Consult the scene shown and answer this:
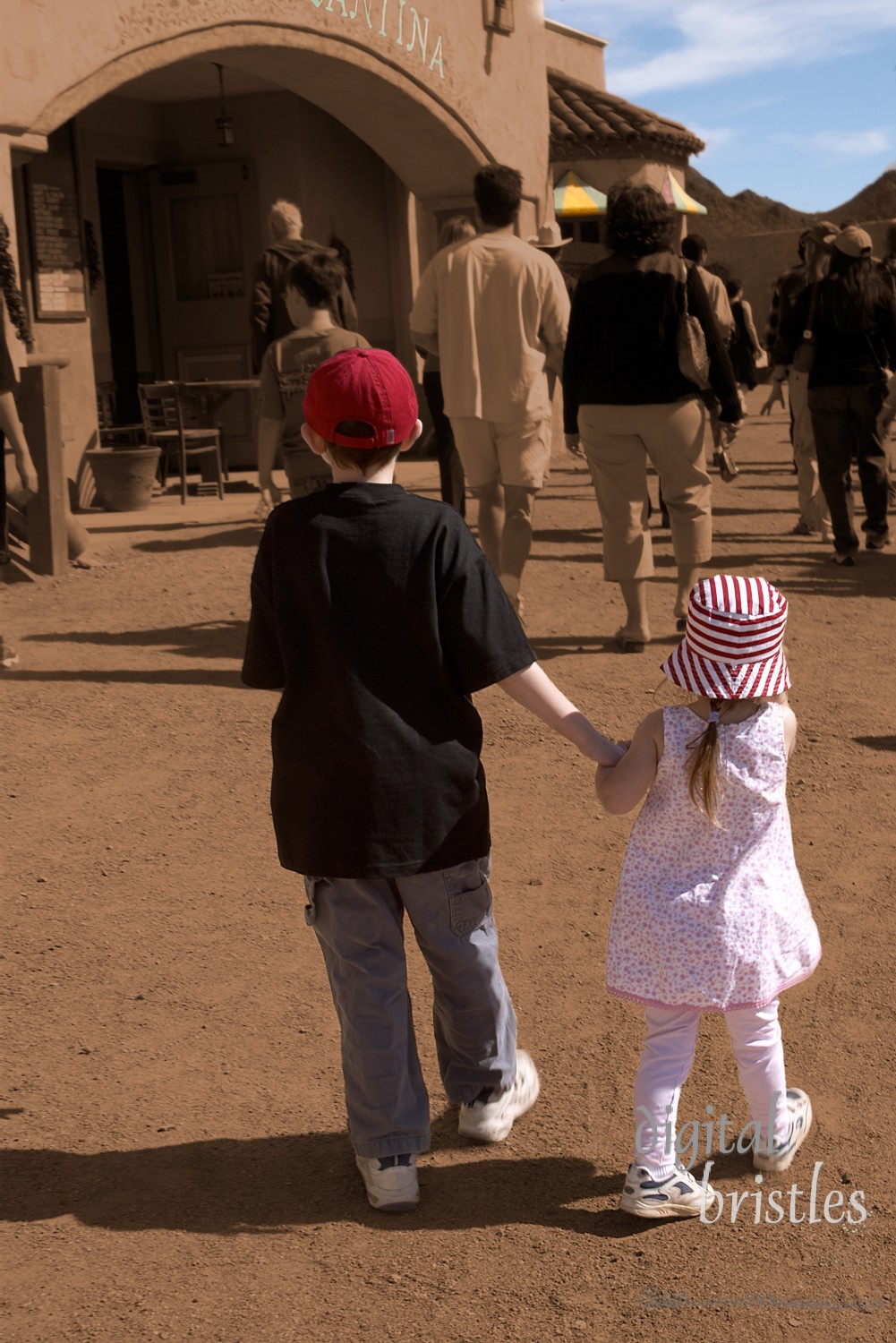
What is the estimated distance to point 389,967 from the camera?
2686mm

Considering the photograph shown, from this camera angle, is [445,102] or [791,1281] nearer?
[791,1281]

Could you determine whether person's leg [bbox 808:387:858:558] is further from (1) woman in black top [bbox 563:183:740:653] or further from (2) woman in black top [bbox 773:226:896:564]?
(1) woman in black top [bbox 563:183:740:653]

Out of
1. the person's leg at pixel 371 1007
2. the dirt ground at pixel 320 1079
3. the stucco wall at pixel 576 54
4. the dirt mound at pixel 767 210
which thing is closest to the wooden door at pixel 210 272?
the dirt ground at pixel 320 1079

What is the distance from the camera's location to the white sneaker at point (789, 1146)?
275 cm

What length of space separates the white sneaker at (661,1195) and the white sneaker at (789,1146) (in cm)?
17

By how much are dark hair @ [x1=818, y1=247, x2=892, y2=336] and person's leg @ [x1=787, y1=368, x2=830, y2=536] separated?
29.9 inches

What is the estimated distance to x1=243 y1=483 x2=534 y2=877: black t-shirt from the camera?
2559 millimetres

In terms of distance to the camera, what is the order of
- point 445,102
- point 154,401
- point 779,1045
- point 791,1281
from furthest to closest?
1. point 154,401
2. point 445,102
3. point 779,1045
4. point 791,1281

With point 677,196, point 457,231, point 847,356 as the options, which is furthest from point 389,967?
point 677,196

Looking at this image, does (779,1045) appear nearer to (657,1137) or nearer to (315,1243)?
(657,1137)

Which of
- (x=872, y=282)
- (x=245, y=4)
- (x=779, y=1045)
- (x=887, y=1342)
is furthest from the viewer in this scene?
(x=245, y=4)

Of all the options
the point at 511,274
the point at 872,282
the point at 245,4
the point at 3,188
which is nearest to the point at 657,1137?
the point at 511,274

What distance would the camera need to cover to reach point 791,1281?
245 cm

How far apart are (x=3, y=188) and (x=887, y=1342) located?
7.90 metres
